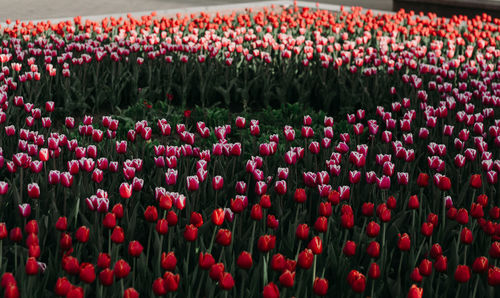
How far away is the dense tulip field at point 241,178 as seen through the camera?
8.21 ft

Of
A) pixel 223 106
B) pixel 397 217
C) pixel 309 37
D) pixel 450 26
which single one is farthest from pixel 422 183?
pixel 450 26

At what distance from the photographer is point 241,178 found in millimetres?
3842

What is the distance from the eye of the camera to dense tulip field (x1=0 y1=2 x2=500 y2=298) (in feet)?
8.21

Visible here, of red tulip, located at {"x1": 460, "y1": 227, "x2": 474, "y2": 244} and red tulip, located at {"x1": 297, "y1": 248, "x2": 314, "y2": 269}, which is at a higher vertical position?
red tulip, located at {"x1": 297, "y1": 248, "x2": 314, "y2": 269}

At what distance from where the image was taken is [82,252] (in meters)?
2.78

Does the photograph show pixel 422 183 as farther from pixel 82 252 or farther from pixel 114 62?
pixel 114 62

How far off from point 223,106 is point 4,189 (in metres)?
3.49

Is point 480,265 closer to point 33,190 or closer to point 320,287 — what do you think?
point 320,287

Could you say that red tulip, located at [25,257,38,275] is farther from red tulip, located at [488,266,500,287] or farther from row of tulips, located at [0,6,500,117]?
row of tulips, located at [0,6,500,117]

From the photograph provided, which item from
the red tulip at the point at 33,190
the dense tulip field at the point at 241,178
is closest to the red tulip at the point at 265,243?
the dense tulip field at the point at 241,178

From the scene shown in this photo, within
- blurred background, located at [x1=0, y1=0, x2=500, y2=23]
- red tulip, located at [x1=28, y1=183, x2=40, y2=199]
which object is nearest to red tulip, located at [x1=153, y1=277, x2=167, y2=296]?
red tulip, located at [x1=28, y1=183, x2=40, y2=199]

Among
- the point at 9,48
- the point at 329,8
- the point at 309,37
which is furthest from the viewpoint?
the point at 329,8

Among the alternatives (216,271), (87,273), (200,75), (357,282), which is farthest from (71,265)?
(200,75)

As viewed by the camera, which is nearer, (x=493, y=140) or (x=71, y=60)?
(x=493, y=140)
